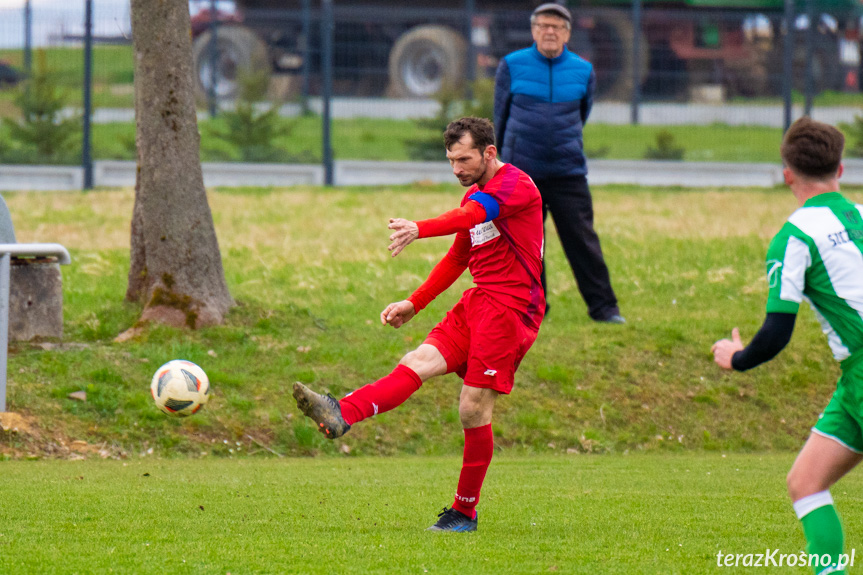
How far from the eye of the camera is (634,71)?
20719 mm

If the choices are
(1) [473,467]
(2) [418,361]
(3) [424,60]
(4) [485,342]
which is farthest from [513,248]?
(3) [424,60]

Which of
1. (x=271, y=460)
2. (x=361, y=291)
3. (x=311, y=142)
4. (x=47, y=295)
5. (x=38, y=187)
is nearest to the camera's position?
(x=271, y=460)

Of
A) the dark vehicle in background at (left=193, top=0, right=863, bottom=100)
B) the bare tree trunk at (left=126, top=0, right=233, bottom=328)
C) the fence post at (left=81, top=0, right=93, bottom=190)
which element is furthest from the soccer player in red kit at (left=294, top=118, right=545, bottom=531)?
the dark vehicle in background at (left=193, top=0, right=863, bottom=100)

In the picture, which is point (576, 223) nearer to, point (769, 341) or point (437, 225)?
point (437, 225)

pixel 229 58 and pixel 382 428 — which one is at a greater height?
pixel 229 58

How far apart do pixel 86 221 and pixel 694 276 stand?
8137mm

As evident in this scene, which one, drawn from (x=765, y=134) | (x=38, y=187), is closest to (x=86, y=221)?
(x=38, y=187)

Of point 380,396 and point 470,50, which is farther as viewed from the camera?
point 470,50

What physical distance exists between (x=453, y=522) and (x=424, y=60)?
1709cm

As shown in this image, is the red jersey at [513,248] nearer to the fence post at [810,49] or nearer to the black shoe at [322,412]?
the black shoe at [322,412]

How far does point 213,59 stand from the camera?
70.0ft

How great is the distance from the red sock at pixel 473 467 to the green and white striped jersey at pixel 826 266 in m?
1.93

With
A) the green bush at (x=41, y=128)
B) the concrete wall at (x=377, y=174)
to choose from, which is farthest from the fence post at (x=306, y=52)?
the green bush at (x=41, y=128)

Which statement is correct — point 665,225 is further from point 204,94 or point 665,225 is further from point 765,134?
point 204,94
